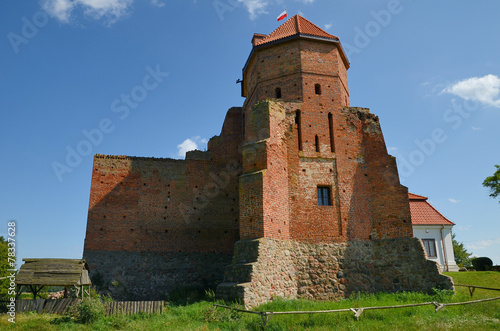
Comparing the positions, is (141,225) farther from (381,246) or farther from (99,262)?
(381,246)

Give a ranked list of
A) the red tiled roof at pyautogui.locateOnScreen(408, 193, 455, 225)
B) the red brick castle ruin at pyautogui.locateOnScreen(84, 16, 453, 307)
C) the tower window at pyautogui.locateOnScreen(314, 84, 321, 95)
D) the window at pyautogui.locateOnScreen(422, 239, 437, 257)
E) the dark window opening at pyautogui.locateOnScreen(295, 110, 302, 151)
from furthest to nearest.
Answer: the red tiled roof at pyautogui.locateOnScreen(408, 193, 455, 225) < the window at pyautogui.locateOnScreen(422, 239, 437, 257) < the tower window at pyautogui.locateOnScreen(314, 84, 321, 95) < the dark window opening at pyautogui.locateOnScreen(295, 110, 302, 151) < the red brick castle ruin at pyautogui.locateOnScreen(84, 16, 453, 307)

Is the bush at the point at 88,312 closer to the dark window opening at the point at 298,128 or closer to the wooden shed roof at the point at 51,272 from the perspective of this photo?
the wooden shed roof at the point at 51,272

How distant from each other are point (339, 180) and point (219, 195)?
6.69m

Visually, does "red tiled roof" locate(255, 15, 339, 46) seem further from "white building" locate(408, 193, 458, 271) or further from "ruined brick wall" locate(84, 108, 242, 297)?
"white building" locate(408, 193, 458, 271)

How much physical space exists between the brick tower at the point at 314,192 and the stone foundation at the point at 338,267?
4cm

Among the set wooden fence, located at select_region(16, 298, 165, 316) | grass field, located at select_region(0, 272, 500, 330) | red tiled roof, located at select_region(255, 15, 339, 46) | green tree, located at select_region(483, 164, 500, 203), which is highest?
red tiled roof, located at select_region(255, 15, 339, 46)

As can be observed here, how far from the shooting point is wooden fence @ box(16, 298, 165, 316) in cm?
1190

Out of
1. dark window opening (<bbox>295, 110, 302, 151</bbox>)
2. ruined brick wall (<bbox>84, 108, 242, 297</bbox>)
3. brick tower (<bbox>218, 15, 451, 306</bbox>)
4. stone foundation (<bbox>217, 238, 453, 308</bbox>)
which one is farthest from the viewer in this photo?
ruined brick wall (<bbox>84, 108, 242, 297</bbox>)

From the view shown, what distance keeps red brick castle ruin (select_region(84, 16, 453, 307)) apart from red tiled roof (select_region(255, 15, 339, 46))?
0.42 ft

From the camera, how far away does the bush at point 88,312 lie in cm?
1093

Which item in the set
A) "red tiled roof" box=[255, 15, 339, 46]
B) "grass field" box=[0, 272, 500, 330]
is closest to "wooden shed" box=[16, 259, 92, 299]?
"grass field" box=[0, 272, 500, 330]

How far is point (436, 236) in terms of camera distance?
24500 mm

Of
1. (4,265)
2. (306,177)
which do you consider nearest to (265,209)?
(306,177)

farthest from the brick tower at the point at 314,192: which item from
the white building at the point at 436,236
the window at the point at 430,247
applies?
the window at the point at 430,247
